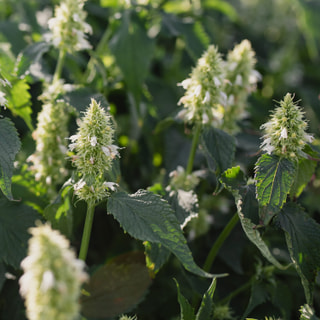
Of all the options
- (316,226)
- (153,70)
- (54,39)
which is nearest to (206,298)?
(316,226)

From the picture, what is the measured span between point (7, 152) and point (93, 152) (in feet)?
0.69

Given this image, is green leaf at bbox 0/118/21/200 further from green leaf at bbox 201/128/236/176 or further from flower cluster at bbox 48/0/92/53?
green leaf at bbox 201/128/236/176

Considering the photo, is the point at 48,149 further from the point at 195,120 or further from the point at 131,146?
the point at 131,146

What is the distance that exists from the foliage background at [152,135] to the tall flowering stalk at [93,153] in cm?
26

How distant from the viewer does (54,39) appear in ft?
4.29

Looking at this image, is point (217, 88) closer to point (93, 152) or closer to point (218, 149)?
point (218, 149)

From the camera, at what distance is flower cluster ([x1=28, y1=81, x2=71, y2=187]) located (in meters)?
1.21

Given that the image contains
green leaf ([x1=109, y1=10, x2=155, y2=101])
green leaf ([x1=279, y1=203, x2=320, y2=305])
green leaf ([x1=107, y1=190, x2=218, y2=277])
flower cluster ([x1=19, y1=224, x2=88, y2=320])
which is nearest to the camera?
flower cluster ([x1=19, y1=224, x2=88, y2=320])

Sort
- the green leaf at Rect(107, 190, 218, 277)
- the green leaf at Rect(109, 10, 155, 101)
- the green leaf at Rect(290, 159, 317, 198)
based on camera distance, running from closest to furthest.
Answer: the green leaf at Rect(107, 190, 218, 277), the green leaf at Rect(290, 159, 317, 198), the green leaf at Rect(109, 10, 155, 101)

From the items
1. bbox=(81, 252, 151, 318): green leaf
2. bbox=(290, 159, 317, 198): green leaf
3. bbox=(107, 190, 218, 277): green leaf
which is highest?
bbox=(290, 159, 317, 198): green leaf

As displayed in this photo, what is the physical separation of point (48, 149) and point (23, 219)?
223mm

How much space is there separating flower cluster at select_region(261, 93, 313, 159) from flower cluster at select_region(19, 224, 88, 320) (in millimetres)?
608

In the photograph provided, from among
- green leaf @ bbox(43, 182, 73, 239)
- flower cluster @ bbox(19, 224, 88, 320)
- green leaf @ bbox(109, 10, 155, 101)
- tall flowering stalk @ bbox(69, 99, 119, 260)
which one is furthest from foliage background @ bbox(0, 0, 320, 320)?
flower cluster @ bbox(19, 224, 88, 320)

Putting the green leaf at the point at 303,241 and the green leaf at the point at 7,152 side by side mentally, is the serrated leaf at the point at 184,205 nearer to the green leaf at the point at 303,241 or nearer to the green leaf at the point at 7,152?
the green leaf at the point at 303,241
